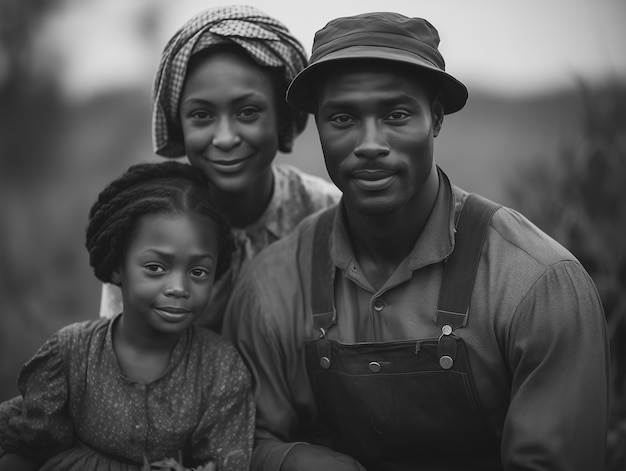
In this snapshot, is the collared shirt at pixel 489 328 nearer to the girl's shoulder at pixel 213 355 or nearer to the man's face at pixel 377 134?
the girl's shoulder at pixel 213 355

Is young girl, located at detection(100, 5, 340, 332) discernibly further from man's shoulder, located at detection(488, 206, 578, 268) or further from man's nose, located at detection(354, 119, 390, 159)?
man's shoulder, located at detection(488, 206, 578, 268)

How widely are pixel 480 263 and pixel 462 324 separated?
0.73ft

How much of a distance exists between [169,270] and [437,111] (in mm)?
1086

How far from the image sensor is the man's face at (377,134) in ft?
8.87

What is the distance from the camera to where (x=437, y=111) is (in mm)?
2932

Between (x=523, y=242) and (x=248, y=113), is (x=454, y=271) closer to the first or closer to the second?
(x=523, y=242)

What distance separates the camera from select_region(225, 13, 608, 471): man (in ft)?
8.64

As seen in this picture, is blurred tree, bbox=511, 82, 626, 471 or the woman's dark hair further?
blurred tree, bbox=511, 82, 626, 471

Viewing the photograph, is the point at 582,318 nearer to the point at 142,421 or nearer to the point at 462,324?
the point at 462,324

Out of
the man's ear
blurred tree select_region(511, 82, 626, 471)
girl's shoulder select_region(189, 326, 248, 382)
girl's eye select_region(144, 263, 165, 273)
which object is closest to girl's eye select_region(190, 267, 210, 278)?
girl's eye select_region(144, 263, 165, 273)

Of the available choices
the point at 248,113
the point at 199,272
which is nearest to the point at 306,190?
the point at 248,113

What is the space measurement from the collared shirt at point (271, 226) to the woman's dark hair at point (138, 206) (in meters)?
0.41

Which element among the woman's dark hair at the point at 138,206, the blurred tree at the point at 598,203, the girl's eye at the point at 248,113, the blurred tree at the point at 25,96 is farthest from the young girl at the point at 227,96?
the blurred tree at the point at 25,96

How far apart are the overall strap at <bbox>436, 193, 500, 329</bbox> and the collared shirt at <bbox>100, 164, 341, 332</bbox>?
0.99m
